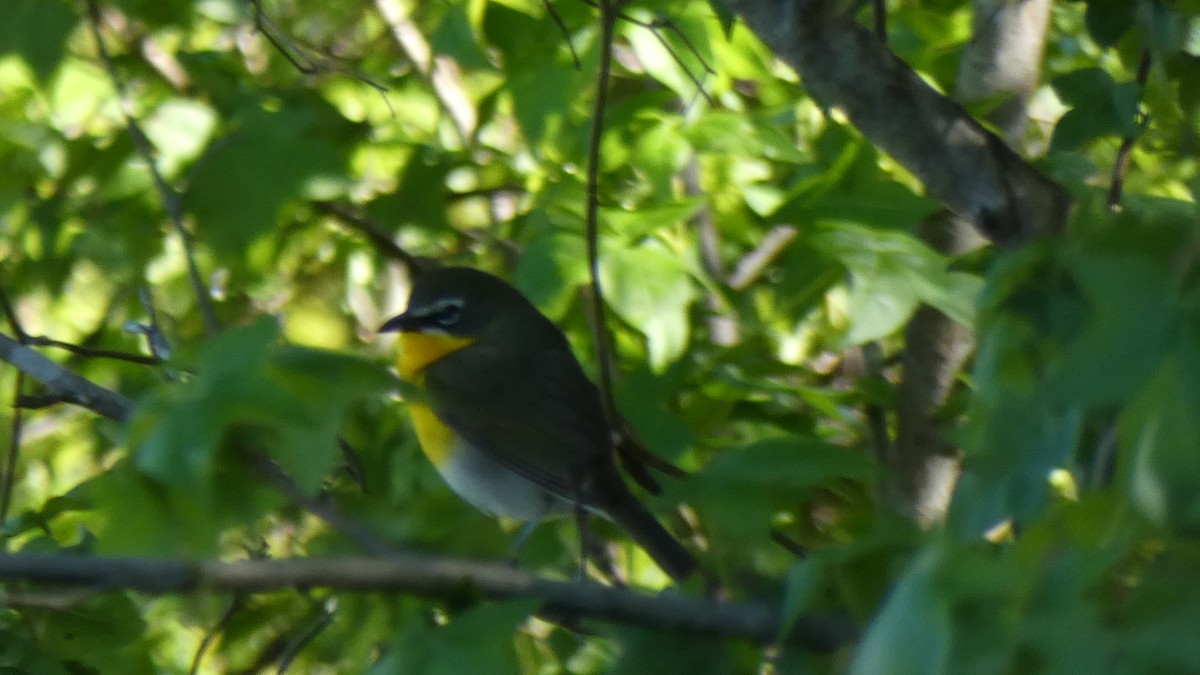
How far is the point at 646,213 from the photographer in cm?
272

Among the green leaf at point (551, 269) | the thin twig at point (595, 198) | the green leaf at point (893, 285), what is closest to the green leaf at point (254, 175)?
the thin twig at point (595, 198)

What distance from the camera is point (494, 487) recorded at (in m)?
3.54

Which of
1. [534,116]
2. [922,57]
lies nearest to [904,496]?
[922,57]

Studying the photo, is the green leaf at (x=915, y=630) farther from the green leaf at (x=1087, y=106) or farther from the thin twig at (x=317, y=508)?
the green leaf at (x=1087, y=106)

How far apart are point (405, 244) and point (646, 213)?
1331 mm

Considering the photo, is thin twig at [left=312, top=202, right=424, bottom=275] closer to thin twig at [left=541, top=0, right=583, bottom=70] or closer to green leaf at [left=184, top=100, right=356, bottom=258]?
thin twig at [left=541, top=0, right=583, bottom=70]

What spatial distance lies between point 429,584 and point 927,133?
4.35 ft

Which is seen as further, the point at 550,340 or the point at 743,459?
the point at 550,340

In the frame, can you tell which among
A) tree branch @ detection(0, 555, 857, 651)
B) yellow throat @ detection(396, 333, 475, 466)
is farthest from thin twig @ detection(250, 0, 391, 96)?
tree branch @ detection(0, 555, 857, 651)

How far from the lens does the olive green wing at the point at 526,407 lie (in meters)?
3.43

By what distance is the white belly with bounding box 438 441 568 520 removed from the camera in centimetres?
353

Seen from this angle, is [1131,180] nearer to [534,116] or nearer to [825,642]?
[534,116]

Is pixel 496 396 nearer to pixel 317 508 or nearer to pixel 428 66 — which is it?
pixel 428 66

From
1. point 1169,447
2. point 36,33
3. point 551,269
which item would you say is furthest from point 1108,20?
point 36,33
